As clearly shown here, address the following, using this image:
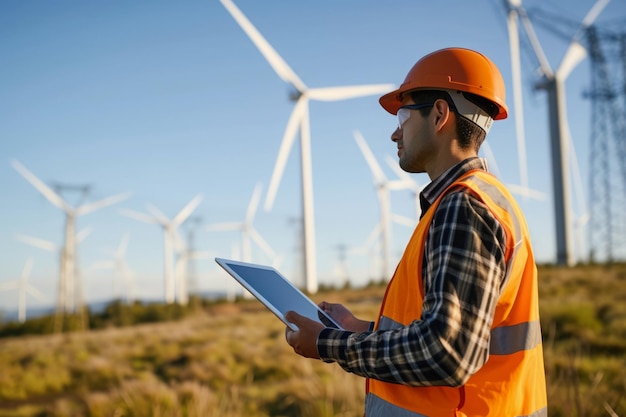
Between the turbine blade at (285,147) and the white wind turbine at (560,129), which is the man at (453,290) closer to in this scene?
the turbine blade at (285,147)

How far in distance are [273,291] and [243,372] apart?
515 inches

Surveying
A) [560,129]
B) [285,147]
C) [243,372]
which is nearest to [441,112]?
[243,372]

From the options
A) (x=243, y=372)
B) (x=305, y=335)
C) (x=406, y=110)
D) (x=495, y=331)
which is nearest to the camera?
(x=495, y=331)

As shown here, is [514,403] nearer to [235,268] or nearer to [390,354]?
[390,354]

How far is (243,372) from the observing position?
15148 mm

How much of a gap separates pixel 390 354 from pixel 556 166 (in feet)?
131

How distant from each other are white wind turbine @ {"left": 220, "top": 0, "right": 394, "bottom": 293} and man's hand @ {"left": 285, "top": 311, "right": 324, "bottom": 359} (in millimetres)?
26372

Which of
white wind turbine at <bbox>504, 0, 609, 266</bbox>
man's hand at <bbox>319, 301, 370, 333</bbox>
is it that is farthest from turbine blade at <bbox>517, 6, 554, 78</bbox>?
man's hand at <bbox>319, 301, 370, 333</bbox>

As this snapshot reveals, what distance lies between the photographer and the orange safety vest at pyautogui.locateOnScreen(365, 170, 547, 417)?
2.06 meters

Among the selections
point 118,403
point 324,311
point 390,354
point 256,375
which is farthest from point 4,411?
point 390,354

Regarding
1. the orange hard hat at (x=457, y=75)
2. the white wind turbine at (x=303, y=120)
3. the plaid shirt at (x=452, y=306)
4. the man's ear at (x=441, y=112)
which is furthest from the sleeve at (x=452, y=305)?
the white wind turbine at (x=303, y=120)

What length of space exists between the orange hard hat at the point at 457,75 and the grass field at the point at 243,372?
9.73 ft

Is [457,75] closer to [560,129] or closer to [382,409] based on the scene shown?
[382,409]

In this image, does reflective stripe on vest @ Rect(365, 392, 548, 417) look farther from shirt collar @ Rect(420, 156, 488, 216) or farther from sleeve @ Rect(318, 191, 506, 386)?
shirt collar @ Rect(420, 156, 488, 216)
